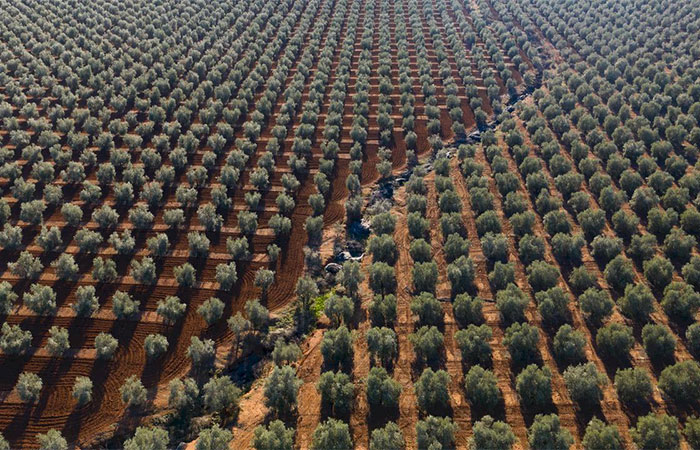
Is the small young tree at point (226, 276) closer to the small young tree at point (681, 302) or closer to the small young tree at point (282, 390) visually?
the small young tree at point (282, 390)

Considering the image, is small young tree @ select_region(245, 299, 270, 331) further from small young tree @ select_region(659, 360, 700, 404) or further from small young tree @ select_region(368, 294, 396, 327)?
small young tree @ select_region(659, 360, 700, 404)

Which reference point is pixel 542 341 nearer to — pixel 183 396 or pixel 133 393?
pixel 183 396

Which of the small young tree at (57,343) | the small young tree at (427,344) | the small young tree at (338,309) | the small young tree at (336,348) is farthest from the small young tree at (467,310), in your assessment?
the small young tree at (57,343)

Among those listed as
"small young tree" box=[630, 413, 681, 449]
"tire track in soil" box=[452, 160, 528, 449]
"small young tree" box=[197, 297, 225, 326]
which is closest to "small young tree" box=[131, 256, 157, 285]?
"small young tree" box=[197, 297, 225, 326]

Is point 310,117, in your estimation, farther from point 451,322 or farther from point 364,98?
point 451,322

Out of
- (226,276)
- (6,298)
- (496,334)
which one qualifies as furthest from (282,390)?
(6,298)
